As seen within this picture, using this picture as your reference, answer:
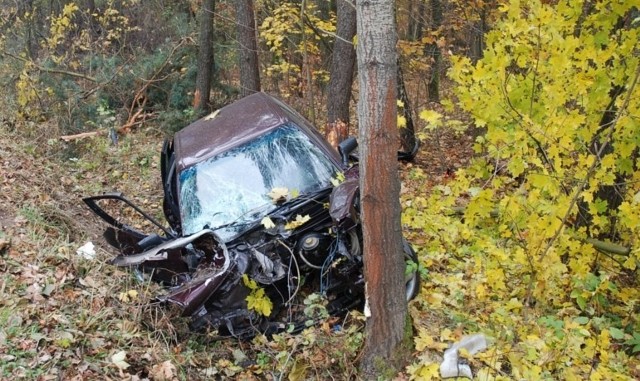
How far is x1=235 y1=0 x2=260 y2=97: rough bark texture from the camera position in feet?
34.8

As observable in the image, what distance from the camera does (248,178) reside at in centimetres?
528

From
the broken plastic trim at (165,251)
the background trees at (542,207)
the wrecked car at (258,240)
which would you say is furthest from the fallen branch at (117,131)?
the background trees at (542,207)

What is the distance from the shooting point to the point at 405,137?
381 inches

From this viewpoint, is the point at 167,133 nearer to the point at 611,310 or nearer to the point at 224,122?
the point at 224,122

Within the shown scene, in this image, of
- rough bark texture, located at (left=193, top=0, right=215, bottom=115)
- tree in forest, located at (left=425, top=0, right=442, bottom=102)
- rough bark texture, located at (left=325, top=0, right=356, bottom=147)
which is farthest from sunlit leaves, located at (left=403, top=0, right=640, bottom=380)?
rough bark texture, located at (left=193, top=0, right=215, bottom=115)

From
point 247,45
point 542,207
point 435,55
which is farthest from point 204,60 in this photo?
point 542,207

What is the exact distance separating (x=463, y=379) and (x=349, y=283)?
127 centimetres

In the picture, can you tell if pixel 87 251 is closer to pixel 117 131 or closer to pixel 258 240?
pixel 258 240

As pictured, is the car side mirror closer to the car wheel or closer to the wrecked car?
the wrecked car

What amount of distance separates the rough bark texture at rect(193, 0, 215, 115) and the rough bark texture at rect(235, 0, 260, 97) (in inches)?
44.8

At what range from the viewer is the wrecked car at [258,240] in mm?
4453

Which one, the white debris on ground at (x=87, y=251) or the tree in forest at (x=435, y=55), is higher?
the tree in forest at (x=435, y=55)

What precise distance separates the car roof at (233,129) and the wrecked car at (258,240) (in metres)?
0.03

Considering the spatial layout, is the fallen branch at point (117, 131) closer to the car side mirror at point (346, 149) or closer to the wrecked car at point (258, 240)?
the wrecked car at point (258, 240)
